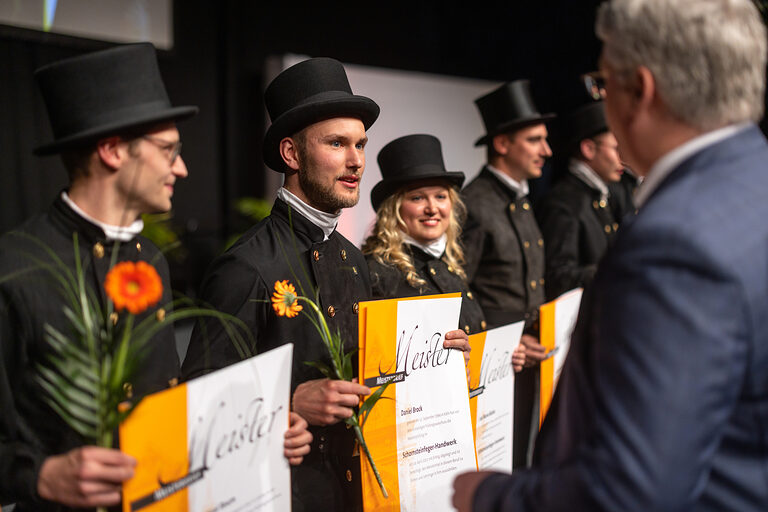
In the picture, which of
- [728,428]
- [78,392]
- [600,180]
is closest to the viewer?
[728,428]

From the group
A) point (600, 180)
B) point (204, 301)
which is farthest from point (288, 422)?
point (600, 180)

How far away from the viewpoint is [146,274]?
117 cm

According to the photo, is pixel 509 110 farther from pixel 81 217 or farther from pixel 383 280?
pixel 81 217

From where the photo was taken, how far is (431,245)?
2490 mm

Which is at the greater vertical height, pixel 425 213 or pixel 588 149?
pixel 588 149

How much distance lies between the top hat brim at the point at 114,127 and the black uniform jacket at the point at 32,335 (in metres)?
0.12

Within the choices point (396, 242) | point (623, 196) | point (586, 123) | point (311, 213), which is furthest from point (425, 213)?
point (623, 196)

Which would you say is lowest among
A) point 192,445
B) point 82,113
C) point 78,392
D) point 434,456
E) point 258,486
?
point 434,456

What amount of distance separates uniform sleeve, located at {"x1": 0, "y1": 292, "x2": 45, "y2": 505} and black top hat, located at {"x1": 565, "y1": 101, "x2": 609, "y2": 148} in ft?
10.9

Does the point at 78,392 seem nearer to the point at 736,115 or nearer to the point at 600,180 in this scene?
the point at 736,115

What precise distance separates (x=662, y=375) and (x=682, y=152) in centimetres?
35

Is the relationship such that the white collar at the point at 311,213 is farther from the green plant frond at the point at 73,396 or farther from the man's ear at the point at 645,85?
the man's ear at the point at 645,85

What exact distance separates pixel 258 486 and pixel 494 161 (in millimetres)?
2365

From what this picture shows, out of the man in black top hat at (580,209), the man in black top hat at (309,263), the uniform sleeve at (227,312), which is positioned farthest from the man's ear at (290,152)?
the man in black top hat at (580,209)
